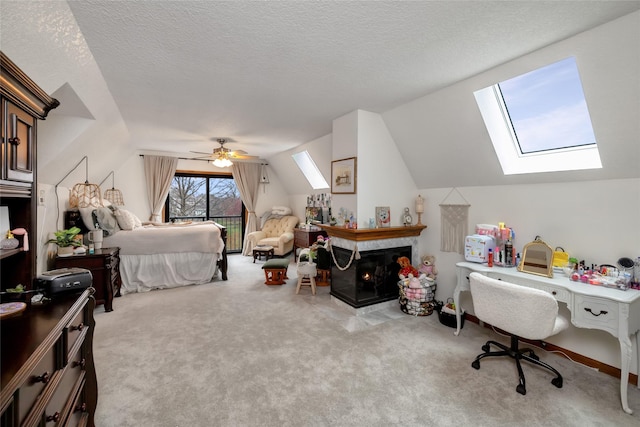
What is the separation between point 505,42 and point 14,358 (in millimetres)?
2976

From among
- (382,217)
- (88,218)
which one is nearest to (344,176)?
(382,217)

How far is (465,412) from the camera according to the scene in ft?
6.13

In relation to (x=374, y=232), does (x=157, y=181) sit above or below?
above

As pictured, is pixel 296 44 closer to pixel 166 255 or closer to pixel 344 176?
pixel 344 176

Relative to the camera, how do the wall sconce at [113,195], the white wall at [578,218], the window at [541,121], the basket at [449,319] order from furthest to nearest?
the wall sconce at [113,195], the basket at [449,319], the window at [541,121], the white wall at [578,218]

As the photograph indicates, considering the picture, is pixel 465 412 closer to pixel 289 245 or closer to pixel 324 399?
pixel 324 399

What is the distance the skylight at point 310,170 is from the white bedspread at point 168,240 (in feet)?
7.59

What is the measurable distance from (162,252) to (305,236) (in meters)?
2.69

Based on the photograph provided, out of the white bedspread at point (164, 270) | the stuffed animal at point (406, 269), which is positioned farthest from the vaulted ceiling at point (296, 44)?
the white bedspread at point (164, 270)

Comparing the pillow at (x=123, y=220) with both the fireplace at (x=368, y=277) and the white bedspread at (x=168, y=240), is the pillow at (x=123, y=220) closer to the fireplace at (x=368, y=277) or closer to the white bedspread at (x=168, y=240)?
the white bedspread at (x=168, y=240)

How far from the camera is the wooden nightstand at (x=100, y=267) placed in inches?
133

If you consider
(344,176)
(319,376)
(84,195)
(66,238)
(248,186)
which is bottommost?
(319,376)

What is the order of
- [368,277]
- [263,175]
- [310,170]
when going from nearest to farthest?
[368,277]
[310,170]
[263,175]

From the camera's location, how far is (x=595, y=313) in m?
2.01
